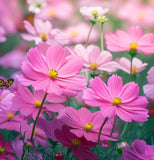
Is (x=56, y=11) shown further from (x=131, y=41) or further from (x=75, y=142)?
(x=75, y=142)

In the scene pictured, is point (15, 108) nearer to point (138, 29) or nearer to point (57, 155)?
point (57, 155)

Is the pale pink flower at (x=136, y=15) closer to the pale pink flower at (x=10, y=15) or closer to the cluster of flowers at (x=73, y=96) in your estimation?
the pale pink flower at (x=10, y=15)

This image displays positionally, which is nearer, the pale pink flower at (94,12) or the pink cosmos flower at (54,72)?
the pink cosmos flower at (54,72)

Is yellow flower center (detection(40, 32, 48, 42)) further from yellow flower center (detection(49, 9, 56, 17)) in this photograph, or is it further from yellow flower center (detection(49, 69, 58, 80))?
yellow flower center (detection(49, 9, 56, 17))

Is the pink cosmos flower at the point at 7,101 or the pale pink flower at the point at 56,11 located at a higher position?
the pale pink flower at the point at 56,11

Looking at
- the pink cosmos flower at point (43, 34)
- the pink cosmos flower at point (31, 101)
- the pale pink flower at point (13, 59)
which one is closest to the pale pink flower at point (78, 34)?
the pale pink flower at point (13, 59)

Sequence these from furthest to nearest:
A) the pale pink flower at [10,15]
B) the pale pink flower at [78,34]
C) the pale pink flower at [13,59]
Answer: the pale pink flower at [10,15] → the pale pink flower at [78,34] → the pale pink flower at [13,59]

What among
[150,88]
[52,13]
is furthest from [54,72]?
[52,13]
